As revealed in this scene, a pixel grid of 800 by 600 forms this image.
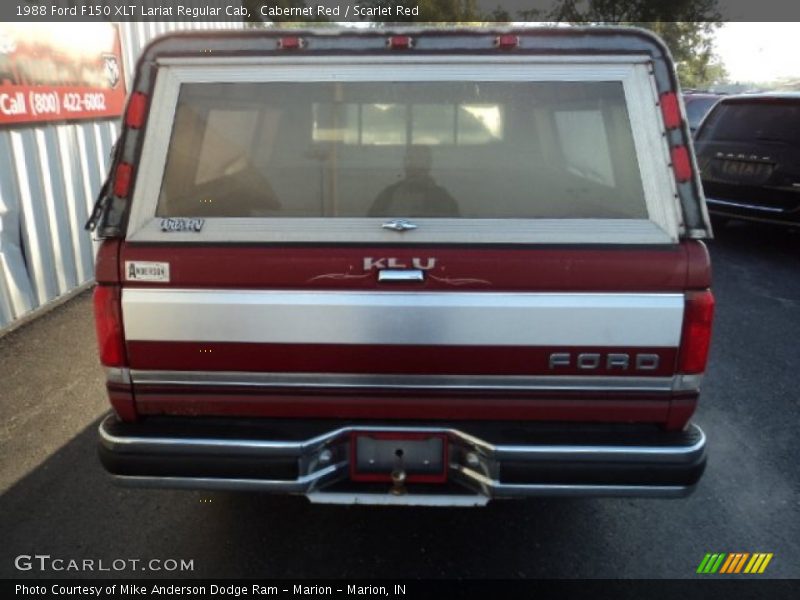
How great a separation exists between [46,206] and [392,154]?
4290 millimetres

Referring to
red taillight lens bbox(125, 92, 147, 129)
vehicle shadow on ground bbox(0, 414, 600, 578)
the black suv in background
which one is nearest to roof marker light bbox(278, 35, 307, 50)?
red taillight lens bbox(125, 92, 147, 129)

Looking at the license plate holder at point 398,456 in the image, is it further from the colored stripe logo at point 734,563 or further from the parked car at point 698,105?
the parked car at point 698,105

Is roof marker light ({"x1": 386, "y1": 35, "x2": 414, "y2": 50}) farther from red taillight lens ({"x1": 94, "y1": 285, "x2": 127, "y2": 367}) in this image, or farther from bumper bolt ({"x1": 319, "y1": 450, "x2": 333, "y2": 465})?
bumper bolt ({"x1": 319, "y1": 450, "x2": 333, "y2": 465})

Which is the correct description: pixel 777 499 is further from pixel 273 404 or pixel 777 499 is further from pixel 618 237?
pixel 273 404

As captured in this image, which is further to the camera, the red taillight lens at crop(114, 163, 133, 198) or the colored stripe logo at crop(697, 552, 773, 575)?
the colored stripe logo at crop(697, 552, 773, 575)

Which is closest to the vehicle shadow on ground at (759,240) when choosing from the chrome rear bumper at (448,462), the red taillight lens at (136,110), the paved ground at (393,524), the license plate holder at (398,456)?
the paved ground at (393,524)

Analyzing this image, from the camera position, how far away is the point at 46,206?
5.46 metres

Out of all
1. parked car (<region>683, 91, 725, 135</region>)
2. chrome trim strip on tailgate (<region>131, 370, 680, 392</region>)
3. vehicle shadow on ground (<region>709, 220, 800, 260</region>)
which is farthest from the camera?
parked car (<region>683, 91, 725, 135</region>)

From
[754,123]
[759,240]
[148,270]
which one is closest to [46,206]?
[148,270]

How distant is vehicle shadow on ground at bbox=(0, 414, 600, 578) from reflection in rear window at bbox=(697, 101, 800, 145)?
6.17 meters

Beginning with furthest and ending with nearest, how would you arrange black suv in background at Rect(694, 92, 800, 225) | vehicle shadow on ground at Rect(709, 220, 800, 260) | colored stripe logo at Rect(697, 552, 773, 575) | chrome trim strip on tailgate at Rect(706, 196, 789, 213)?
vehicle shadow on ground at Rect(709, 220, 800, 260), chrome trim strip on tailgate at Rect(706, 196, 789, 213), black suv in background at Rect(694, 92, 800, 225), colored stripe logo at Rect(697, 552, 773, 575)

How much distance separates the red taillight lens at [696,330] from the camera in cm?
215

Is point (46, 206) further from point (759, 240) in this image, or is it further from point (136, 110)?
point (759, 240)

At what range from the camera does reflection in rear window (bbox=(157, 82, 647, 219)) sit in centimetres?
227
